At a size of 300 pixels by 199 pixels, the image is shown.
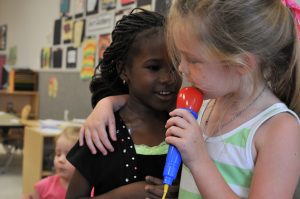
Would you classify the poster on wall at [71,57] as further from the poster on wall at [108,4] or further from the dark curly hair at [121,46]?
the dark curly hair at [121,46]

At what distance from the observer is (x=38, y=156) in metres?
3.04

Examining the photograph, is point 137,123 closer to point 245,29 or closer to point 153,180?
point 153,180

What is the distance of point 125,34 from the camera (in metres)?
0.99

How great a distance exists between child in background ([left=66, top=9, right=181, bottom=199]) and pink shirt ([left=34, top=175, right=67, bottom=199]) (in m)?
0.82

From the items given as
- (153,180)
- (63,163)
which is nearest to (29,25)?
(63,163)

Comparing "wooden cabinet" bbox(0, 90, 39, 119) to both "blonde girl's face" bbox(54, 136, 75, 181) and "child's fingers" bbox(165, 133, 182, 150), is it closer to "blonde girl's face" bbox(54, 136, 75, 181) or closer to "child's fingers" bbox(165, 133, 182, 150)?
"blonde girl's face" bbox(54, 136, 75, 181)

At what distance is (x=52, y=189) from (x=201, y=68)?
1.28 meters

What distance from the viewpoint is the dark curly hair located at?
976 mm

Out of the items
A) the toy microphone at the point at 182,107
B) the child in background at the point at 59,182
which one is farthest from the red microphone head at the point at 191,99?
the child in background at the point at 59,182

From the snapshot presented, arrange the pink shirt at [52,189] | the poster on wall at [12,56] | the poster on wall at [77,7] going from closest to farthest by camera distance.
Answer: the pink shirt at [52,189]
the poster on wall at [77,7]
the poster on wall at [12,56]

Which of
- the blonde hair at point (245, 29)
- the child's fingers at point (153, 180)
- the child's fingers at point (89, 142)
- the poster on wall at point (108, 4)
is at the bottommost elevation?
the child's fingers at point (153, 180)

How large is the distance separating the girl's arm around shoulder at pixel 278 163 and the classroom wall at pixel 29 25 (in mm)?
3728

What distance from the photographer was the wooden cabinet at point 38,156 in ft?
9.87

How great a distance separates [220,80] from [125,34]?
387 mm
